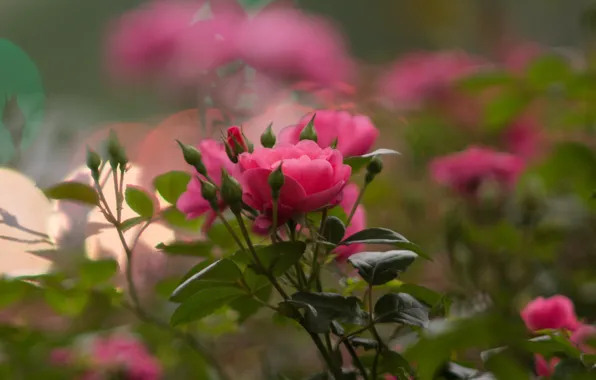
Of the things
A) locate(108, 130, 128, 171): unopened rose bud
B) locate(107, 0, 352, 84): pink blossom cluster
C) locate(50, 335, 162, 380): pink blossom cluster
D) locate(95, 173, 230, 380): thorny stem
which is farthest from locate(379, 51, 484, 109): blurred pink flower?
locate(108, 130, 128, 171): unopened rose bud

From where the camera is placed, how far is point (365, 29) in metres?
2.45

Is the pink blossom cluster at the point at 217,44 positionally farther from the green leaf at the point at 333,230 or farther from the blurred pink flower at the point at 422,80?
the green leaf at the point at 333,230

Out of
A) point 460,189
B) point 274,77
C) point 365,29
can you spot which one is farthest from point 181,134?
point 365,29

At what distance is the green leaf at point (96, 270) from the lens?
439 mm

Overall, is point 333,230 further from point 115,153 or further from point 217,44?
point 217,44

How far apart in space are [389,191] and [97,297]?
0.49 m

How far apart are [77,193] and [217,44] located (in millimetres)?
453

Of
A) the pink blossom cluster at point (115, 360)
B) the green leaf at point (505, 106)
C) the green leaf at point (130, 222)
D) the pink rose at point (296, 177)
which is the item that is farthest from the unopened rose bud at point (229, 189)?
the green leaf at point (505, 106)

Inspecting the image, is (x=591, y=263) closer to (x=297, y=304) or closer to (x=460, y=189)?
(x=460, y=189)

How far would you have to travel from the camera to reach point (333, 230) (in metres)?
0.33

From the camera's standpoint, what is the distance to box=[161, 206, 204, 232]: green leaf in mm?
441

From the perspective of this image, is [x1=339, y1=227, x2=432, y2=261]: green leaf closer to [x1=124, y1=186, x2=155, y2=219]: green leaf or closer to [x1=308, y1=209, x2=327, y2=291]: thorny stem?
[x1=308, y1=209, x2=327, y2=291]: thorny stem

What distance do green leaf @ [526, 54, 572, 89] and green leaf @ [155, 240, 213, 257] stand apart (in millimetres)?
397

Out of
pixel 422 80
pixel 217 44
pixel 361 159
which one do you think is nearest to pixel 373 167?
pixel 361 159
